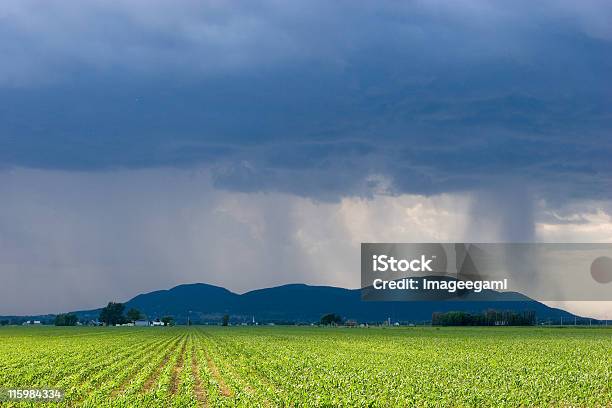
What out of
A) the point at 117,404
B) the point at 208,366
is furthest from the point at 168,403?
the point at 208,366

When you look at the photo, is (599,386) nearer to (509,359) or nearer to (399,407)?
(399,407)

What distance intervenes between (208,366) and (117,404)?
21.2 meters

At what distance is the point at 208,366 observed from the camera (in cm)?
4816

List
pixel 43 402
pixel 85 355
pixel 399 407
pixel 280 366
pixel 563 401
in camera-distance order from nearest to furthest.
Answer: pixel 399 407, pixel 43 402, pixel 563 401, pixel 280 366, pixel 85 355

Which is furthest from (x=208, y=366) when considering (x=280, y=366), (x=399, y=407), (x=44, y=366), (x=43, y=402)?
(x=399, y=407)

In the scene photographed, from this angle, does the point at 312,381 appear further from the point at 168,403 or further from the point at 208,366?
the point at 208,366

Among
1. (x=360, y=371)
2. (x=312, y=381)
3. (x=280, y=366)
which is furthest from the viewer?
(x=280, y=366)

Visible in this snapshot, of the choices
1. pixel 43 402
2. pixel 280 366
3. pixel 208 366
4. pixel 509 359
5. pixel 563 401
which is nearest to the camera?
pixel 43 402

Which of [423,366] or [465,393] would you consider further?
[423,366]

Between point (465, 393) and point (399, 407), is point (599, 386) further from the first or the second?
point (399, 407)

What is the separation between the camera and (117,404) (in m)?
27.2

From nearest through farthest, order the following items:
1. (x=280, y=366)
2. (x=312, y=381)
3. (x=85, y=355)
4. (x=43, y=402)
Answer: (x=43, y=402) < (x=312, y=381) < (x=280, y=366) < (x=85, y=355)

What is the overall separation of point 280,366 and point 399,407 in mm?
18984

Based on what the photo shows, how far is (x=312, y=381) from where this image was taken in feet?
116
